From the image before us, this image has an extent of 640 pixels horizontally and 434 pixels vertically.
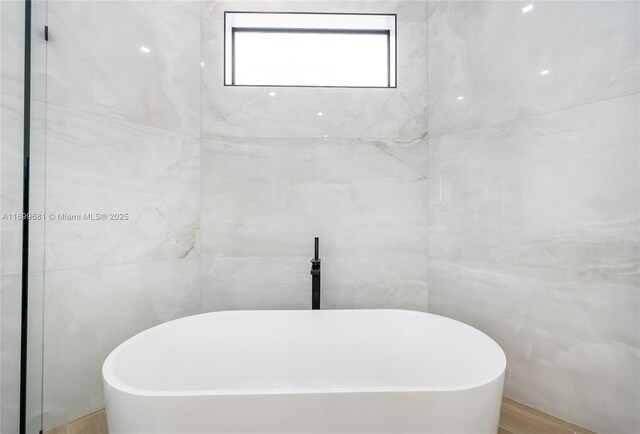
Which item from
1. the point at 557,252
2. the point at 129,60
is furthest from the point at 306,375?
the point at 129,60

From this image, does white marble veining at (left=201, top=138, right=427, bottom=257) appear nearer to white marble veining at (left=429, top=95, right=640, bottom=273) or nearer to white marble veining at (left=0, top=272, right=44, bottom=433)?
white marble veining at (left=429, top=95, right=640, bottom=273)

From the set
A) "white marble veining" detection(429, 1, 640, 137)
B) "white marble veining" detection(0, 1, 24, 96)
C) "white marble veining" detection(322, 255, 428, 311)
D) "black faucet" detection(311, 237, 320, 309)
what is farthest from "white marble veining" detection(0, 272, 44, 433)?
"white marble veining" detection(429, 1, 640, 137)

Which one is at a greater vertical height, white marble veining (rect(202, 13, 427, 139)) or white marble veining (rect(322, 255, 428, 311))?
white marble veining (rect(202, 13, 427, 139))

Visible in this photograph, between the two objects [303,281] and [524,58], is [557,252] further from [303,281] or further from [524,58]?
[303,281]

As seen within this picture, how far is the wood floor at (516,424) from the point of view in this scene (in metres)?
1.25

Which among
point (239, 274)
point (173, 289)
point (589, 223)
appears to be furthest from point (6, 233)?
point (589, 223)

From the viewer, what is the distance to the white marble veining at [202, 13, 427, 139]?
70.1 inches

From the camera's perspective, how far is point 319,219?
5.89 feet

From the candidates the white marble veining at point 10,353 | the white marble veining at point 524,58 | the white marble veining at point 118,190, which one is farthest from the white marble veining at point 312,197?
the white marble veining at point 10,353

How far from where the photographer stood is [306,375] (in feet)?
4.97

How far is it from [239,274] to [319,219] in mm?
560

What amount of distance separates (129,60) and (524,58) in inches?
72.4

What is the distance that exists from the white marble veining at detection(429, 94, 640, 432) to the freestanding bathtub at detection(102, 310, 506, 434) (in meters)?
0.32

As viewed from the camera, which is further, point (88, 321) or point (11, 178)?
point (88, 321)
